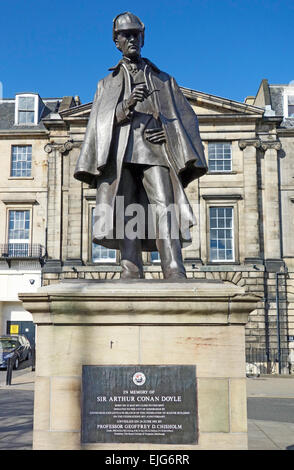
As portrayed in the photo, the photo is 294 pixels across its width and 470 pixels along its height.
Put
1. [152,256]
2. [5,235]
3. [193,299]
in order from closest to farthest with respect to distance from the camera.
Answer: [193,299] < [152,256] < [5,235]

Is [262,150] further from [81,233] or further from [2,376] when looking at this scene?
[2,376]

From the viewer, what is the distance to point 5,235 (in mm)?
32281

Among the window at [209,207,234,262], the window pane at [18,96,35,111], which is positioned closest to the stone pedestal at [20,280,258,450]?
the window at [209,207,234,262]

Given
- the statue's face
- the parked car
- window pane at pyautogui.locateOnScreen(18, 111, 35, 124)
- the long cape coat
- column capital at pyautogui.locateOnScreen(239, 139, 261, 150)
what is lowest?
the parked car

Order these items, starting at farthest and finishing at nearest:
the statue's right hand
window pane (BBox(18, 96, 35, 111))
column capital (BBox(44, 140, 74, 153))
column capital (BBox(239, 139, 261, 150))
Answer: window pane (BBox(18, 96, 35, 111)), column capital (BBox(44, 140, 74, 153)), column capital (BBox(239, 139, 261, 150)), the statue's right hand

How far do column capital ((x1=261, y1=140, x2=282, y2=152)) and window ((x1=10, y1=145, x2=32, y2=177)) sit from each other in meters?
13.7

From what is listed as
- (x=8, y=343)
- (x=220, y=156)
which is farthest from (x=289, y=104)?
(x=8, y=343)

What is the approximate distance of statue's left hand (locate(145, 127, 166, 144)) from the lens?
5.61 meters

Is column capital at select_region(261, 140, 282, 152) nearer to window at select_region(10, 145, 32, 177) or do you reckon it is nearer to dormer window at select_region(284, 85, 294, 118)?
dormer window at select_region(284, 85, 294, 118)

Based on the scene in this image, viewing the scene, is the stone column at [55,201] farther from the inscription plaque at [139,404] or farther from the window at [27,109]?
the inscription plaque at [139,404]

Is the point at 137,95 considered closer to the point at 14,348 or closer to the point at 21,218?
the point at 14,348

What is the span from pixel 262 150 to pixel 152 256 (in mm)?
8589

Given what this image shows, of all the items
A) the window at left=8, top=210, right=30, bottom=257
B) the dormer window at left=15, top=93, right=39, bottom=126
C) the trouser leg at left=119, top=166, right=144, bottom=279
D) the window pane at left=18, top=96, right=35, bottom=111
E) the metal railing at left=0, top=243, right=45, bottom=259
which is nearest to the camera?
the trouser leg at left=119, top=166, right=144, bottom=279
